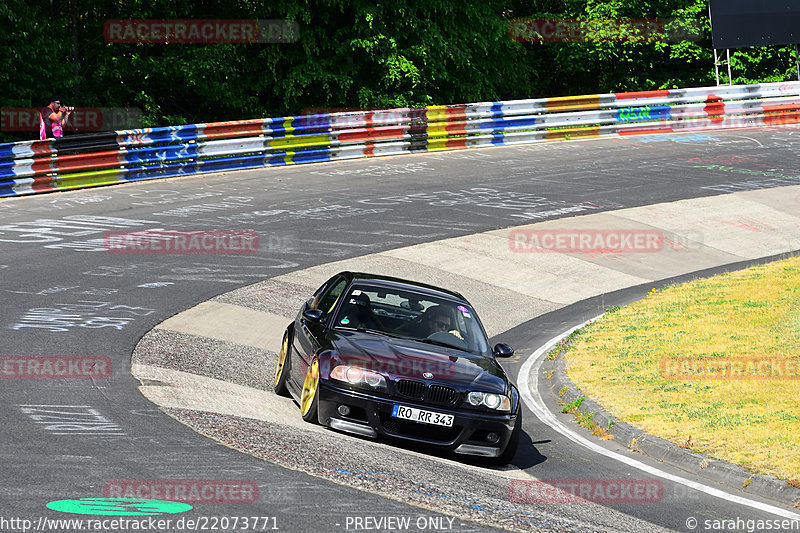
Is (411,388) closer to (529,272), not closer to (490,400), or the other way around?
(490,400)

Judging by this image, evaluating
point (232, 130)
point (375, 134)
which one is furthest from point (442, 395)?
point (375, 134)

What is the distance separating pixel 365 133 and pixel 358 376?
18768 millimetres

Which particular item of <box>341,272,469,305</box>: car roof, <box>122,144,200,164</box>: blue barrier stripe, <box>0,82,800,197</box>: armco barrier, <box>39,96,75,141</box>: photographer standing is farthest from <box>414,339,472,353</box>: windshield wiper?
<box>39,96,75,141</box>: photographer standing

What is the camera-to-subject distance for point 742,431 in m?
9.81

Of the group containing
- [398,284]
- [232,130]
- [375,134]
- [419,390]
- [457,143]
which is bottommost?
[419,390]

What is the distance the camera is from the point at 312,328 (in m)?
10.4

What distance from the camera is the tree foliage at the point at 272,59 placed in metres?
27.1

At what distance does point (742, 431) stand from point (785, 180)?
703 inches

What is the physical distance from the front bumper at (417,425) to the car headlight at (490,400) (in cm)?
9

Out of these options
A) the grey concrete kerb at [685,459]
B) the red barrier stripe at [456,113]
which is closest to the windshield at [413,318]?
the grey concrete kerb at [685,459]

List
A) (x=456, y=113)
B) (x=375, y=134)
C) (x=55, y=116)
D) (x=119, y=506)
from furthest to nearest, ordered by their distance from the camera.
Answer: (x=456, y=113) → (x=375, y=134) → (x=55, y=116) → (x=119, y=506)

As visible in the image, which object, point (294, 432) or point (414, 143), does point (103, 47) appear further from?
point (294, 432)

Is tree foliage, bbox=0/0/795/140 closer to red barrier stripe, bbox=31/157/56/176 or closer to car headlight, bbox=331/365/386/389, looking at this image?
red barrier stripe, bbox=31/157/56/176

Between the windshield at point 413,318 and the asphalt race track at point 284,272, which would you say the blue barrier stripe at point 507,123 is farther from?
the windshield at point 413,318
